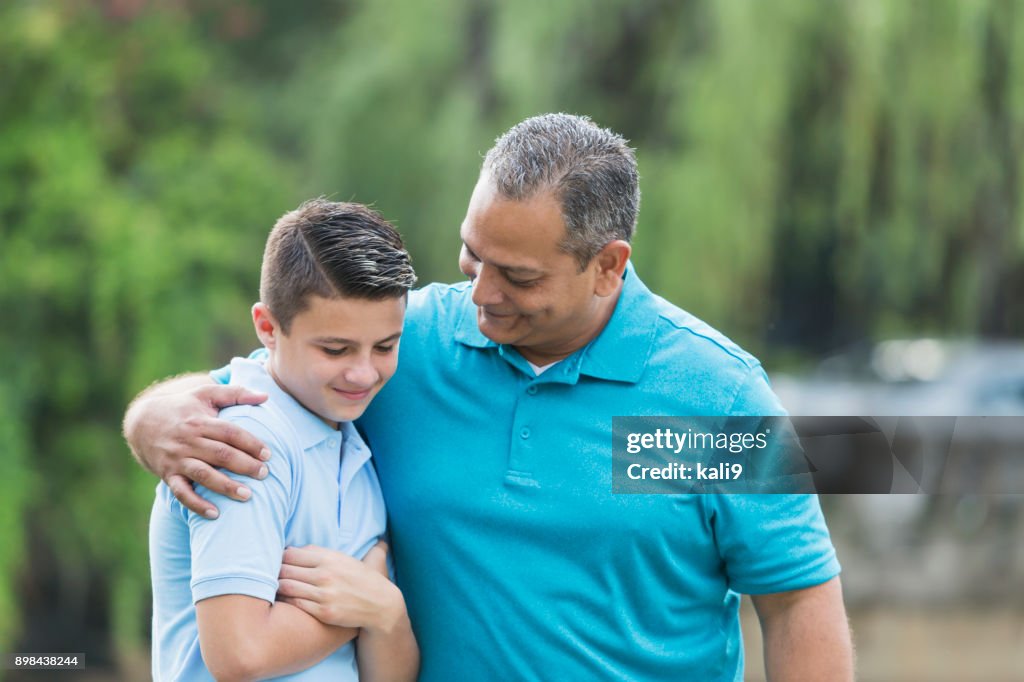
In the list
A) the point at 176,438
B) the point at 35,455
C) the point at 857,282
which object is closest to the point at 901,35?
the point at 857,282

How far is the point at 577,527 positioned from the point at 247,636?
490 millimetres

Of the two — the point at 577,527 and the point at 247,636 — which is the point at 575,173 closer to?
the point at 577,527

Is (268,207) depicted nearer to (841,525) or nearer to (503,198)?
(841,525)

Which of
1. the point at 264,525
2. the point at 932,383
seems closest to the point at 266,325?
the point at 264,525

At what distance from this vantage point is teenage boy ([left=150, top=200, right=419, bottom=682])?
153cm

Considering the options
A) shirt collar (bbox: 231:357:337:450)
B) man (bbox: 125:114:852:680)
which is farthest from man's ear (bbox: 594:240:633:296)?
shirt collar (bbox: 231:357:337:450)

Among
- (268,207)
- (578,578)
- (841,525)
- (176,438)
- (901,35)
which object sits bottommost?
(841,525)

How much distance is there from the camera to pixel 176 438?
1.64 meters

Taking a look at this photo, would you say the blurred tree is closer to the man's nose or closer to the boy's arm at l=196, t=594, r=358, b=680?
the man's nose

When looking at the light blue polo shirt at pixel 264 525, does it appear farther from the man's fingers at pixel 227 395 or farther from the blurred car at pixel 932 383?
the blurred car at pixel 932 383

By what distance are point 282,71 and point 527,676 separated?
5.73m

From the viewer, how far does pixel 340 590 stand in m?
1.60

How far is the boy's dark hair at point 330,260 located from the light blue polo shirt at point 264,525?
0.43 feet

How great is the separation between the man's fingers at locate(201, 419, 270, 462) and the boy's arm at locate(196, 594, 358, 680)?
0.17 m
